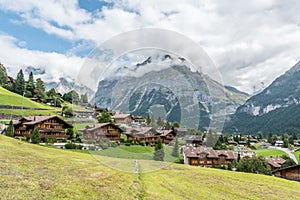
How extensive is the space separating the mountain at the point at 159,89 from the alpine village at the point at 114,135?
1.52ft

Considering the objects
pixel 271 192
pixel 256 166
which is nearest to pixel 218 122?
pixel 271 192

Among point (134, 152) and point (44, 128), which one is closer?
point (134, 152)

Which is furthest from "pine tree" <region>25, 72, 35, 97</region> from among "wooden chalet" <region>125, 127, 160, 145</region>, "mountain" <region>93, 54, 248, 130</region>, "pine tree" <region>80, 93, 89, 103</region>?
"mountain" <region>93, 54, 248, 130</region>

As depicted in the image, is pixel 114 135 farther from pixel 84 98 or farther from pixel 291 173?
pixel 291 173

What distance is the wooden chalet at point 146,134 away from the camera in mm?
9620

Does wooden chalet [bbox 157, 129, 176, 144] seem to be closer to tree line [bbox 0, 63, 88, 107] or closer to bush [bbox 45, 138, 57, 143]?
bush [bbox 45, 138, 57, 143]

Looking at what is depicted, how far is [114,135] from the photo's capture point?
→ 408 inches

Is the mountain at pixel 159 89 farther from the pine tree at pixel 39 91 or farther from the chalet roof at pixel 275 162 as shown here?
the pine tree at pixel 39 91

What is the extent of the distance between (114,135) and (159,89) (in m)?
3.02

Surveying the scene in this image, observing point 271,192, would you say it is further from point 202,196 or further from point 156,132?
point 156,132

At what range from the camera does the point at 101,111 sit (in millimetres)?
10352

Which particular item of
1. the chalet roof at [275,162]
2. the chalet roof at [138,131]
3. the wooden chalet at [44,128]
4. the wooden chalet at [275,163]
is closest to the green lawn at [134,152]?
the chalet roof at [138,131]

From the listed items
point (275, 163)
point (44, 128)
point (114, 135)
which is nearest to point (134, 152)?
point (114, 135)

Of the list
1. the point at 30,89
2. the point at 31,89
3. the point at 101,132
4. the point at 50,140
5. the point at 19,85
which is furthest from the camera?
the point at 31,89
